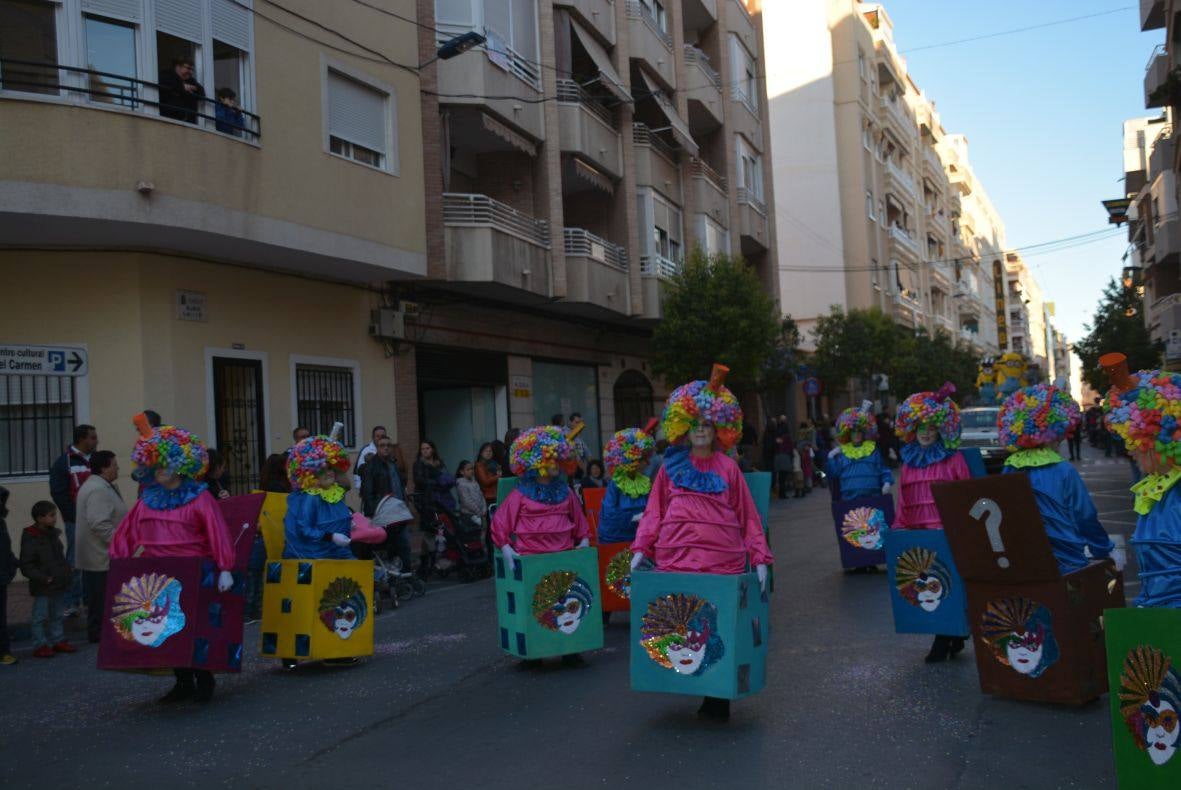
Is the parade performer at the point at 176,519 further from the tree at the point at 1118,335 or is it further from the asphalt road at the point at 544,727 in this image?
the tree at the point at 1118,335

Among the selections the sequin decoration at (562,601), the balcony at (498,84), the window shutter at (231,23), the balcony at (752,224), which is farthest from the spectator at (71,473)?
the balcony at (752,224)

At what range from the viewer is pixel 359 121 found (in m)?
17.4

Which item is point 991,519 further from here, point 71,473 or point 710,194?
point 710,194

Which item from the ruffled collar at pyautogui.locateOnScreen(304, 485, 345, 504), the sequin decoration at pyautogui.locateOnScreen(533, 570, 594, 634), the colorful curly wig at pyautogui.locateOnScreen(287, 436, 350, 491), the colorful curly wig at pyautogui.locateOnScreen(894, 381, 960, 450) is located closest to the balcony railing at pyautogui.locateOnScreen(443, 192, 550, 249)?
the colorful curly wig at pyautogui.locateOnScreen(287, 436, 350, 491)

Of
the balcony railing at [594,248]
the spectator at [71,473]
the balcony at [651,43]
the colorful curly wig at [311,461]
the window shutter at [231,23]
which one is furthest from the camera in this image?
the balcony at [651,43]

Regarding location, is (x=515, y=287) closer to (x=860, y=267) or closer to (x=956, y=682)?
(x=956, y=682)

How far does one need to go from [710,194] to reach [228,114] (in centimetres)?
1849

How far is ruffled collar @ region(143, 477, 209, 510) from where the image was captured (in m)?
8.01

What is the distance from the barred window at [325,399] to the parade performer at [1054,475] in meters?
11.5

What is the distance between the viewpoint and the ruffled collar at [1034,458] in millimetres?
6945

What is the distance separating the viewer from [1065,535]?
22.2 feet

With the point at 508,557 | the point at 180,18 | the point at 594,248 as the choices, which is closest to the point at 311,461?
the point at 508,557

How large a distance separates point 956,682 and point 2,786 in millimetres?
5577

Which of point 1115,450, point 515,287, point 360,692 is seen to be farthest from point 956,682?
point 1115,450
